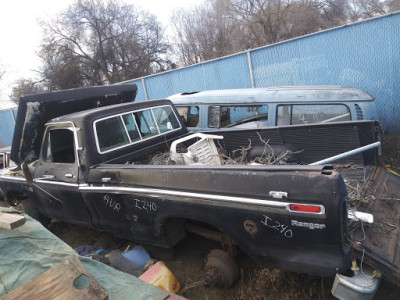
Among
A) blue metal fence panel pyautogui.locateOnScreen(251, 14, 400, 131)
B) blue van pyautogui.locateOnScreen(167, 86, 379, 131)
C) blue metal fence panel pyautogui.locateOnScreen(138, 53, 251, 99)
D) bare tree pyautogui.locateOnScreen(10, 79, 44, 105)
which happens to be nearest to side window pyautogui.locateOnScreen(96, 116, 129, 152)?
blue van pyautogui.locateOnScreen(167, 86, 379, 131)

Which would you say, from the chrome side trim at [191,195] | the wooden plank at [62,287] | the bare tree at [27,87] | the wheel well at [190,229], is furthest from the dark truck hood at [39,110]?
the bare tree at [27,87]

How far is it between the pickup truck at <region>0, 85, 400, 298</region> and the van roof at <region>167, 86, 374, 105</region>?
1506mm

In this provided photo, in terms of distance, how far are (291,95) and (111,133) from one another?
3.28 metres

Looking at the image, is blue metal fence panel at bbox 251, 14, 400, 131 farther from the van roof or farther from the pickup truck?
the pickup truck

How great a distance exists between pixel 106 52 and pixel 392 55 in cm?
2204

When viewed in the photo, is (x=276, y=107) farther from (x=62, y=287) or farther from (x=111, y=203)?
(x=62, y=287)

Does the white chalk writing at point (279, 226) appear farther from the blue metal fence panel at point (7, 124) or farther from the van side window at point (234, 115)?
the blue metal fence panel at point (7, 124)

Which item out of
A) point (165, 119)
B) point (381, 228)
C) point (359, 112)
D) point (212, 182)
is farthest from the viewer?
point (359, 112)

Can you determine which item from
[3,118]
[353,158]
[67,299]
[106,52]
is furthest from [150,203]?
[106,52]

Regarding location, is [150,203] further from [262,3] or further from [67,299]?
[262,3]

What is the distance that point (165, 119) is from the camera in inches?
172

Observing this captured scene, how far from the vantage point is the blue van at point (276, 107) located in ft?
16.2

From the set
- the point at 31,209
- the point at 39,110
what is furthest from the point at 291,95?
the point at 31,209

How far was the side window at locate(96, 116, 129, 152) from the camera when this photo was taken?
3.40m
